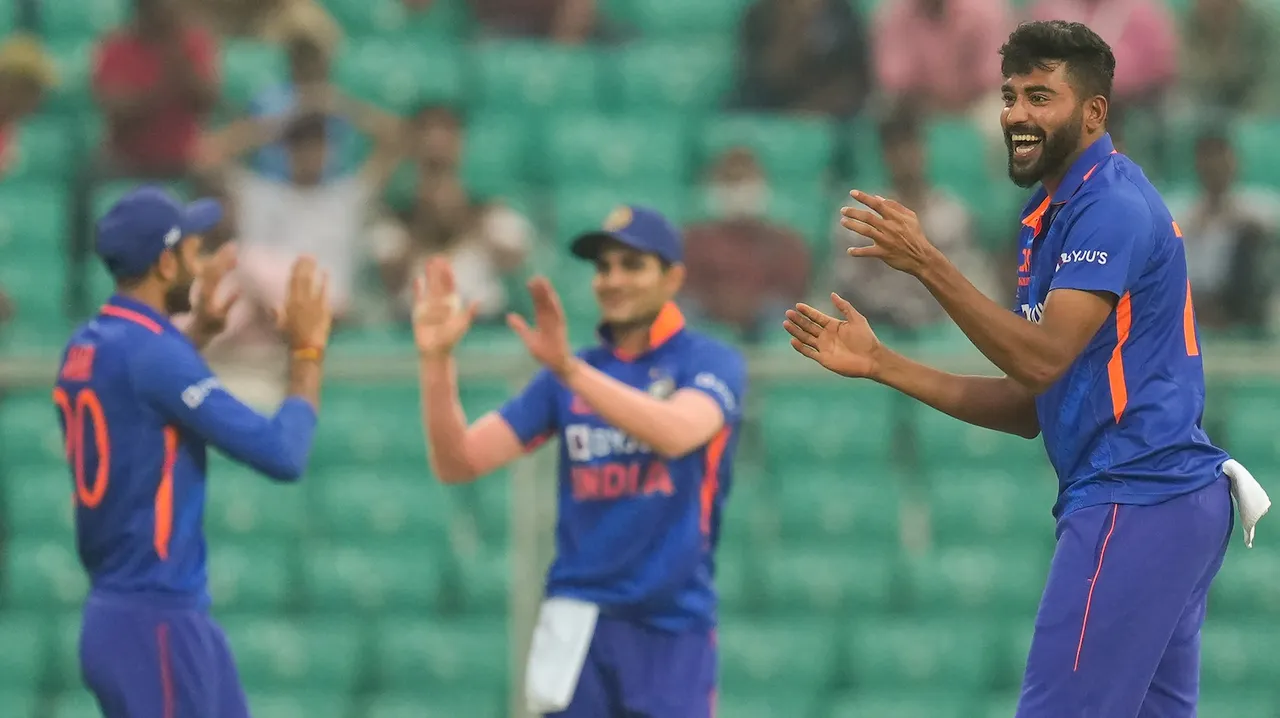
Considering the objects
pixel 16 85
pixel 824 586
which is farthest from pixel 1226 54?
pixel 16 85

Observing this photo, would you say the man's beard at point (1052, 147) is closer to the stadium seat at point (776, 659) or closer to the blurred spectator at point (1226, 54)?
the stadium seat at point (776, 659)

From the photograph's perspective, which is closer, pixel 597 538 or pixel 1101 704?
pixel 1101 704

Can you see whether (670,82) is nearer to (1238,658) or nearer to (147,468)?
(1238,658)

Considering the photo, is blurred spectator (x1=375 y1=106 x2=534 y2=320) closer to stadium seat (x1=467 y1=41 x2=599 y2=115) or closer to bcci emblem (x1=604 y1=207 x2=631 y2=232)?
stadium seat (x1=467 y1=41 x2=599 y2=115)

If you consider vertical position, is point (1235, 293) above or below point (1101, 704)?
above

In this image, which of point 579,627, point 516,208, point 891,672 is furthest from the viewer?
point 516,208

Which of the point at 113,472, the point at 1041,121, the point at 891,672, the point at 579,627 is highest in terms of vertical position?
the point at 1041,121

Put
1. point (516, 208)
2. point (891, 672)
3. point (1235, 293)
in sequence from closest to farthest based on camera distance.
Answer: point (891, 672)
point (1235, 293)
point (516, 208)

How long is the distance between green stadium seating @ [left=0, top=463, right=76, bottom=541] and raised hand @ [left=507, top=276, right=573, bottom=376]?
3559 millimetres

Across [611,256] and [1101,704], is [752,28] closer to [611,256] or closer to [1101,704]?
[611,256]

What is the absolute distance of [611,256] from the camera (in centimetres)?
578

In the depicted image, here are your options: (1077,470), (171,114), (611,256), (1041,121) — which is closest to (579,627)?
(611,256)

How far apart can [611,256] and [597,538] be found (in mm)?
852

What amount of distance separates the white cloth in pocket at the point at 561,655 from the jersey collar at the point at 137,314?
1382mm
